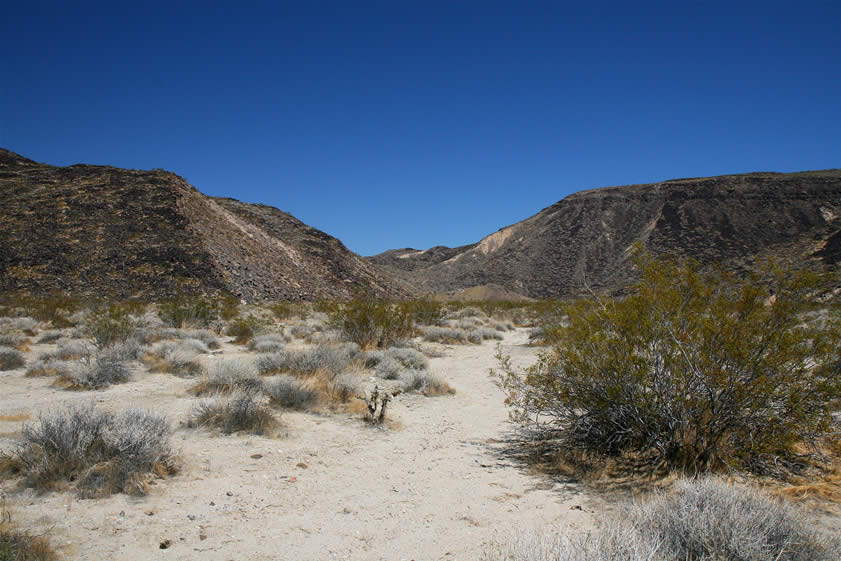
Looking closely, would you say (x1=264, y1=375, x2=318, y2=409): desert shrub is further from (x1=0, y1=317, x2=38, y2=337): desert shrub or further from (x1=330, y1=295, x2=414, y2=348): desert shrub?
(x1=0, y1=317, x2=38, y2=337): desert shrub

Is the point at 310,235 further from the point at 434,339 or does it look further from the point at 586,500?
the point at 586,500

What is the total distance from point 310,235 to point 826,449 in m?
47.8

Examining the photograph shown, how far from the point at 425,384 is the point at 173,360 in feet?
16.4

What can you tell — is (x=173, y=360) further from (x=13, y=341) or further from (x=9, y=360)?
(x=13, y=341)

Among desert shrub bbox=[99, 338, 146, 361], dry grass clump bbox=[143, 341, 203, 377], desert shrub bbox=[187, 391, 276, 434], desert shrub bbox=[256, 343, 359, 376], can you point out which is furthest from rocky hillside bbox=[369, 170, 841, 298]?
desert shrub bbox=[187, 391, 276, 434]

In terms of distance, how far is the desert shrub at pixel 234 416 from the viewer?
18.0ft

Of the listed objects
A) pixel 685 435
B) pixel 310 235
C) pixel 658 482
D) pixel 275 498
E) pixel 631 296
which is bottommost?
pixel 275 498

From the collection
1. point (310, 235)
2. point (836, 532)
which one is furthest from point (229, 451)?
point (310, 235)

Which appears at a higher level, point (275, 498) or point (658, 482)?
point (658, 482)

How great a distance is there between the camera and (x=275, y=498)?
395 cm

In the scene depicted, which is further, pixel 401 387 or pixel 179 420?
pixel 401 387

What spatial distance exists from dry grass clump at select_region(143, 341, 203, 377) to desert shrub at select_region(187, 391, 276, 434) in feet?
11.3

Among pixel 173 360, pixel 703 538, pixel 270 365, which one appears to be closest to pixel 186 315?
pixel 173 360

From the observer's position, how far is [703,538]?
2432mm
